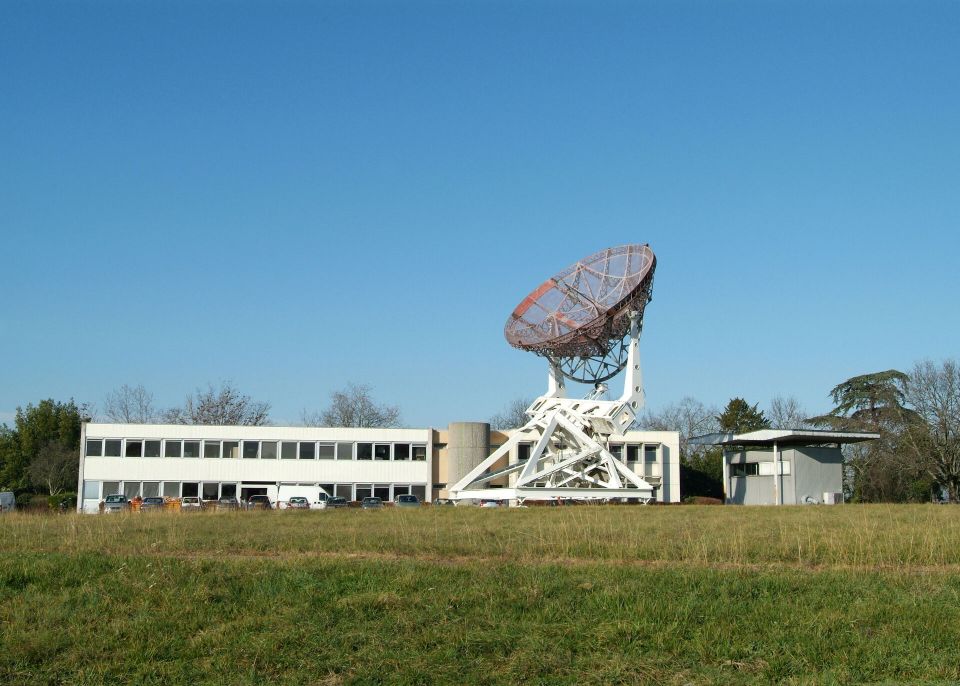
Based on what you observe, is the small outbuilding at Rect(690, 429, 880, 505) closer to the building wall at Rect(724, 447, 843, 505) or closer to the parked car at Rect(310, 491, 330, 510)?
the building wall at Rect(724, 447, 843, 505)

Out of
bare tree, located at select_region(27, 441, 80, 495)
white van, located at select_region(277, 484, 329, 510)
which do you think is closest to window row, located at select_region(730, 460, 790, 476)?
white van, located at select_region(277, 484, 329, 510)

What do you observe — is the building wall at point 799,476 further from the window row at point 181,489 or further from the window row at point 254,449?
the window row at point 181,489

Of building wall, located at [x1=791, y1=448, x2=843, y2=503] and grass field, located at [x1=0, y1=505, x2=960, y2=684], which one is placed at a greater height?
building wall, located at [x1=791, y1=448, x2=843, y2=503]

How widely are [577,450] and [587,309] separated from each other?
827 centimetres

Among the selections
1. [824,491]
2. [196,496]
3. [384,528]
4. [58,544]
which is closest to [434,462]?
[196,496]

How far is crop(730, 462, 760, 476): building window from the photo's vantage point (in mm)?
64225

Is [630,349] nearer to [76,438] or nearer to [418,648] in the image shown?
[418,648]

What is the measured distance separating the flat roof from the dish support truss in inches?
477

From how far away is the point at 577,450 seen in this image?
51625 millimetres

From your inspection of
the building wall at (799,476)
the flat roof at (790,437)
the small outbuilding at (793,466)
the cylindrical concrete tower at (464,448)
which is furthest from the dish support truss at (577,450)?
the building wall at (799,476)

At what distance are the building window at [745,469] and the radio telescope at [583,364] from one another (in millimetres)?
15616

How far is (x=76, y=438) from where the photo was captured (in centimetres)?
9031

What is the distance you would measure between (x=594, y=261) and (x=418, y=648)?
4043cm

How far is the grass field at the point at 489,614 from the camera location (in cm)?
994
